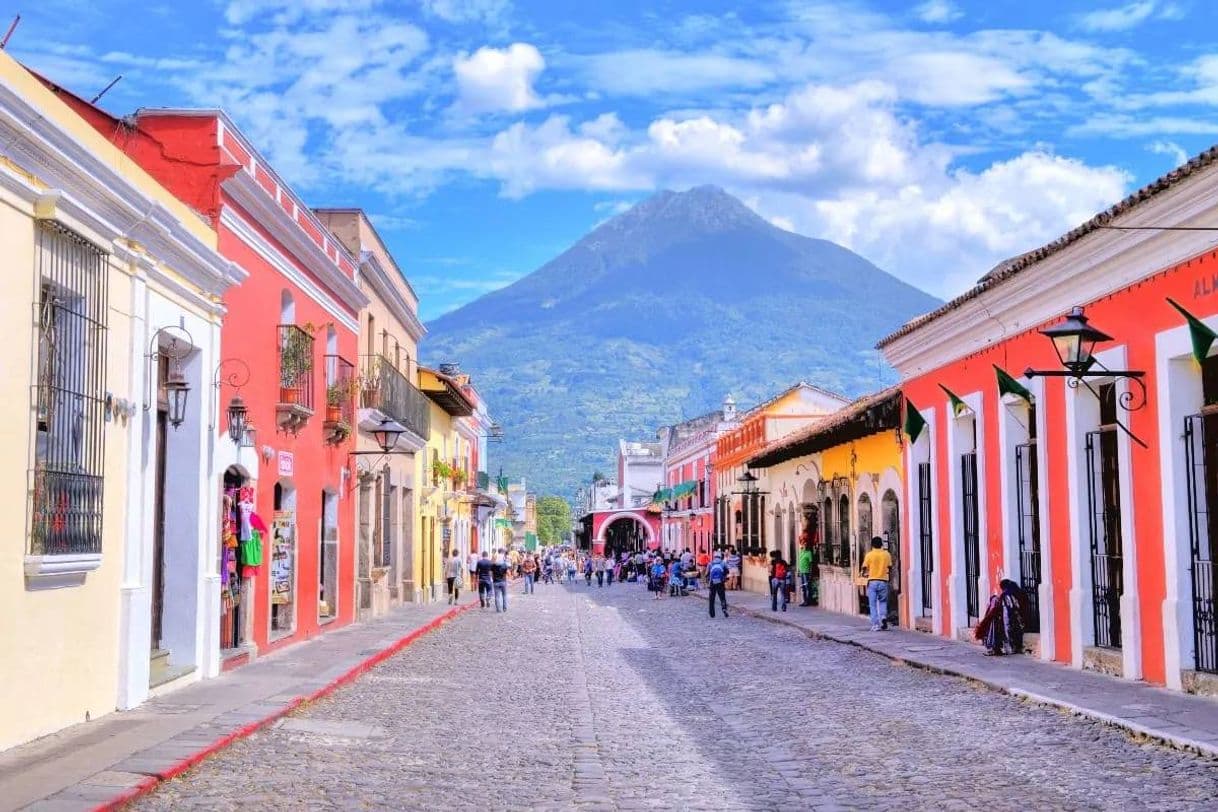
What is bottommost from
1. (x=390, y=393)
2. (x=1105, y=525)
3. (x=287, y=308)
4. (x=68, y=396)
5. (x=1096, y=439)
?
(x=1105, y=525)

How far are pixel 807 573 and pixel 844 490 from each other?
3269 millimetres

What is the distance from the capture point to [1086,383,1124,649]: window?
13.8 metres

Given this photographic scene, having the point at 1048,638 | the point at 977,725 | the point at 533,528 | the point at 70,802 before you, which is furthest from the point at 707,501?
the point at 533,528

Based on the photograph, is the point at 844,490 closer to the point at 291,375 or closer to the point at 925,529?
the point at 925,529

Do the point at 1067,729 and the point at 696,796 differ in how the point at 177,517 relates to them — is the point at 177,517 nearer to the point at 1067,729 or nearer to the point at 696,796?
the point at 696,796

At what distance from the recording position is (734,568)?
39.9 metres

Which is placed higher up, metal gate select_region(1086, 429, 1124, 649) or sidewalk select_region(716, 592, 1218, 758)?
metal gate select_region(1086, 429, 1124, 649)

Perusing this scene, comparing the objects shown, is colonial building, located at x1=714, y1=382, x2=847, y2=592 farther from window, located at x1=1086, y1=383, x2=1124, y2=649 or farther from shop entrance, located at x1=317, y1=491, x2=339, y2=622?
window, located at x1=1086, y1=383, x2=1124, y2=649

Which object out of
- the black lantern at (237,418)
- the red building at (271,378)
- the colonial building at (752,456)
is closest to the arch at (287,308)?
the red building at (271,378)

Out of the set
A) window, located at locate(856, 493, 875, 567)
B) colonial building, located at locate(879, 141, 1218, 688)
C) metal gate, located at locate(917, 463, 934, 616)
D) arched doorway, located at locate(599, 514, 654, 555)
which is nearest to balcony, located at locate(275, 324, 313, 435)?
colonial building, located at locate(879, 141, 1218, 688)

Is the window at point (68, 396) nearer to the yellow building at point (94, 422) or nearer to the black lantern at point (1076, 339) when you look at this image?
the yellow building at point (94, 422)

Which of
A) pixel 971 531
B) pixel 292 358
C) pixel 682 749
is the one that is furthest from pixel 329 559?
pixel 682 749

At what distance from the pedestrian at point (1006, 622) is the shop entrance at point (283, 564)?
857 centimetres

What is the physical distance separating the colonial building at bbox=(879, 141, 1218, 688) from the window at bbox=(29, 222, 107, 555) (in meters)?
8.15
